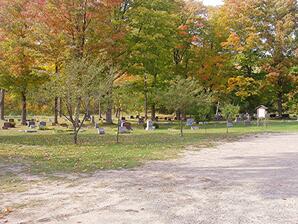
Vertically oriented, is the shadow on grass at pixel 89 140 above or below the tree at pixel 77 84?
below

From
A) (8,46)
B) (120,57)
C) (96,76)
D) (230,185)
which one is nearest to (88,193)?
(230,185)

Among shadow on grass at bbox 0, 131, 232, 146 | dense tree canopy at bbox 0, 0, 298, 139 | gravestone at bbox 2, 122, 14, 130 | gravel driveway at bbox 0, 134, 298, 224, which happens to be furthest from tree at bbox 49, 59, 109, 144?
gravestone at bbox 2, 122, 14, 130

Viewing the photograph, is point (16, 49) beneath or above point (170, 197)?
above

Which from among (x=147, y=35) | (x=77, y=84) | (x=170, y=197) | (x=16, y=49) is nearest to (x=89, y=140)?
(x=77, y=84)

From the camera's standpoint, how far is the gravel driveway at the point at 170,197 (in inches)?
203

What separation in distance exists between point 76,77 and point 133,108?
4313 mm

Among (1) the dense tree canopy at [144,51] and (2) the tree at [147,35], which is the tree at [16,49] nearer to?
(1) the dense tree canopy at [144,51]

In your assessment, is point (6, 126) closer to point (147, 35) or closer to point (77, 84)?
point (77, 84)

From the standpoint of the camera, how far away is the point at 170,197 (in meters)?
6.31

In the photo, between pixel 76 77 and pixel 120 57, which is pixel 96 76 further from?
pixel 120 57

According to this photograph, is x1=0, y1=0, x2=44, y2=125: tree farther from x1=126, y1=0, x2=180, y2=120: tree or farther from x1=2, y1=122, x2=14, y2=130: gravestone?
x1=126, y1=0, x2=180, y2=120: tree

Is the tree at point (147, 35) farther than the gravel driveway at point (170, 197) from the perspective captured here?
Yes

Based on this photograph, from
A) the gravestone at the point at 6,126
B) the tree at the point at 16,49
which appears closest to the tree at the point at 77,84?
the tree at the point at 16,49

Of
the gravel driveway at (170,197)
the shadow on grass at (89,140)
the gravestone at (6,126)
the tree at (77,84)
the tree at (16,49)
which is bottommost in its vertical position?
the gravel driveway at (170,197)
